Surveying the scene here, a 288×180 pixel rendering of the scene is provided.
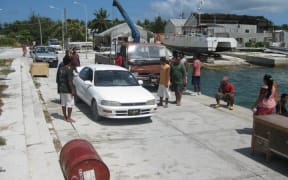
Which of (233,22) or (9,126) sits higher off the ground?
(233,22)

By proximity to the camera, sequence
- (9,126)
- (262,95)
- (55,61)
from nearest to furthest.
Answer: (262,95) < (9,126) < (55,61)

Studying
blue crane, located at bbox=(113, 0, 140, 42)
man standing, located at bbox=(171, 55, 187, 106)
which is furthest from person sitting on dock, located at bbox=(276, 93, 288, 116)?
blue crane, located at bbox=(113, 0, 140, 42)

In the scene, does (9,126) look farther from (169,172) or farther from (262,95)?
(262,95)

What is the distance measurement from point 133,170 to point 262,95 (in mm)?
3538

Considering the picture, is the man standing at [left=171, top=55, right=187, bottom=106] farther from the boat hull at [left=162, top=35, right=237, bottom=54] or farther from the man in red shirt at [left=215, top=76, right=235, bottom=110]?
the boat hull at [left=162, top=35, right=237, bottom=54]

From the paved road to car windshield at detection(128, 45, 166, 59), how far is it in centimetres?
508

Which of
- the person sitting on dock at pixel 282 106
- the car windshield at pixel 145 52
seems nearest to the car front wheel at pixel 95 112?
the person sitting on dock at pixel 282 106

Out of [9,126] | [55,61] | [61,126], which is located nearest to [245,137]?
[61,126]

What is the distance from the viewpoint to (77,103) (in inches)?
553

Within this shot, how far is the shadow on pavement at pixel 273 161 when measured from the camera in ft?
24.5

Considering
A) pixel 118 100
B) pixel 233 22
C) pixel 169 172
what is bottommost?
pixel 169 172

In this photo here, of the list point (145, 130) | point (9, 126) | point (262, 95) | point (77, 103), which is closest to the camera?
point (262, 95)

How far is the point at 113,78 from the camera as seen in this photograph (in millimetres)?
12359

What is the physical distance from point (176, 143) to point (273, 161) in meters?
2.19
